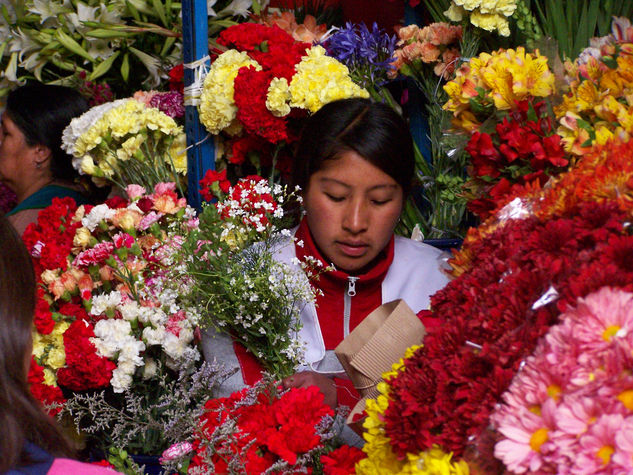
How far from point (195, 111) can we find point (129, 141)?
0.69ft

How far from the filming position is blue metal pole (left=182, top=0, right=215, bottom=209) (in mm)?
2316

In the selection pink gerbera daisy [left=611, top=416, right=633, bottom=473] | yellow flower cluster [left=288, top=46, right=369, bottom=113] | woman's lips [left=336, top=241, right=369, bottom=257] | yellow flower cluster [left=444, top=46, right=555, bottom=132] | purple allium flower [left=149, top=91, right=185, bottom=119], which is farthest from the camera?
purple allium flower [left=149, top=91, right=185, bottom=119]

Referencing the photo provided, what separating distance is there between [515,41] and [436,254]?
61cm

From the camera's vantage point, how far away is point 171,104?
243 centimetres

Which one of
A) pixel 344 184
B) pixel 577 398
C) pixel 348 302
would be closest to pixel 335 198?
pixel 344 184

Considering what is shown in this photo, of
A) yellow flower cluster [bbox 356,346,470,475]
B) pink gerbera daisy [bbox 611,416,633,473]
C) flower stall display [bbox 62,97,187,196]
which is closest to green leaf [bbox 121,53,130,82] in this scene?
flower stall display [bbox 62,97,187,196]

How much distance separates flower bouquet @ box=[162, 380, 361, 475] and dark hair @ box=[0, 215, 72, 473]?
33 cm

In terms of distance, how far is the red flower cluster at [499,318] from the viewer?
2.39 feet

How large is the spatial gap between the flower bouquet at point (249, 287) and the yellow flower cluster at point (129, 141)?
2.25 feet

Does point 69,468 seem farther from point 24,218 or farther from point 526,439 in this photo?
point 24,218

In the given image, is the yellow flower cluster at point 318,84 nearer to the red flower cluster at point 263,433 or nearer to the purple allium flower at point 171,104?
the purple allium flower at point 171,104

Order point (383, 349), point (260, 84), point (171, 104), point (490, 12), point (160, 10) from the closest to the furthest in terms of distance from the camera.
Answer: point (383, 349) < point (490, 12) < point (260, 84) < point (171, 104) < point (160, 10)

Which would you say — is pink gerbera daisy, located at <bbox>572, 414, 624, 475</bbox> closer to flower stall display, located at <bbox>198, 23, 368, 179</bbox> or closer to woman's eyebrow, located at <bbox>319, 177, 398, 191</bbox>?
woman's eyebrow, located at <bbox>319, 177, 398, 191</bbox>

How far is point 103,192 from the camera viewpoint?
114 inches
